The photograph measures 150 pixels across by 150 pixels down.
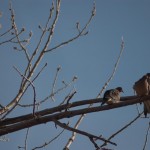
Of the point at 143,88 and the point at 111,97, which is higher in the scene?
the point at 143,88

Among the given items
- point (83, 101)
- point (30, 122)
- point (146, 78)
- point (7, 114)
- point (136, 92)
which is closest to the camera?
point (30, 122)

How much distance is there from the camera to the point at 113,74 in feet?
17.4

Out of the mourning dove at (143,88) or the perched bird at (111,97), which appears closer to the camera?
the perched bird at (111,97)

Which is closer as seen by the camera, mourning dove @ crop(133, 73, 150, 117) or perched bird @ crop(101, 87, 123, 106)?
perched bird @ crop(101, 87, 123, 106)

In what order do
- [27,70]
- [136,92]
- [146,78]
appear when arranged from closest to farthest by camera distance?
[27,70], [136,92], [146,78]

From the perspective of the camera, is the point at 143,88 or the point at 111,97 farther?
the point at 143,88

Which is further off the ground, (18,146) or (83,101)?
(18,146)

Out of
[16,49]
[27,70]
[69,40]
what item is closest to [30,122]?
[27,70]

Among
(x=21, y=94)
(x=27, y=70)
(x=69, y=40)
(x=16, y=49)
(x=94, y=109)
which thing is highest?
(x=16, y=49)

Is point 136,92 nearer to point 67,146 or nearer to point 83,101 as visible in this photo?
point 67,146

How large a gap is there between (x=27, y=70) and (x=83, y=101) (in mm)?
1275

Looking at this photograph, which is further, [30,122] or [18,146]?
[18,146]

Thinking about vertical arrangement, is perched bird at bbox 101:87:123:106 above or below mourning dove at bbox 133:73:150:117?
below

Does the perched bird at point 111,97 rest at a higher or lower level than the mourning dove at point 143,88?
lower
